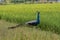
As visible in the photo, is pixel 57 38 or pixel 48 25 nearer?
pixel 57 38

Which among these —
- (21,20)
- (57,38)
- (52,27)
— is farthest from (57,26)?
(21,20)

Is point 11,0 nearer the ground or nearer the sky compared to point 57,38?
nearer the ground

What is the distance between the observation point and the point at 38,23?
10219 mm

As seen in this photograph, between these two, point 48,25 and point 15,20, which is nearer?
point 48,25

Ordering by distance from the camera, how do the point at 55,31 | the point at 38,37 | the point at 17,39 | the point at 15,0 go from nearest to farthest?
the point at 17,39, the point at 38,37, the point at 55,31, the point at 15,0

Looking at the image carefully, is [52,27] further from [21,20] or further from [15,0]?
[15,0]

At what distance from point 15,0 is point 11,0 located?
117 centimetres

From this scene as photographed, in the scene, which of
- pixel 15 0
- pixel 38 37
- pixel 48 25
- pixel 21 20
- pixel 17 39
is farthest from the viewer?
pixel 15 0

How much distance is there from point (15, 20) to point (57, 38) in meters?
4.61

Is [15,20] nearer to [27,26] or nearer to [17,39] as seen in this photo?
[27,26]

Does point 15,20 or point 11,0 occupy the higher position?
point 15,20

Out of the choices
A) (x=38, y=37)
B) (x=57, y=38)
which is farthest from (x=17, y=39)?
(x=57, y=38)

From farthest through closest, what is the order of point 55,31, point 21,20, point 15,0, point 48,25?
point 15,0 < point 21,20 < point 48,25 < point 55,31

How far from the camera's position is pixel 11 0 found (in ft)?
128
